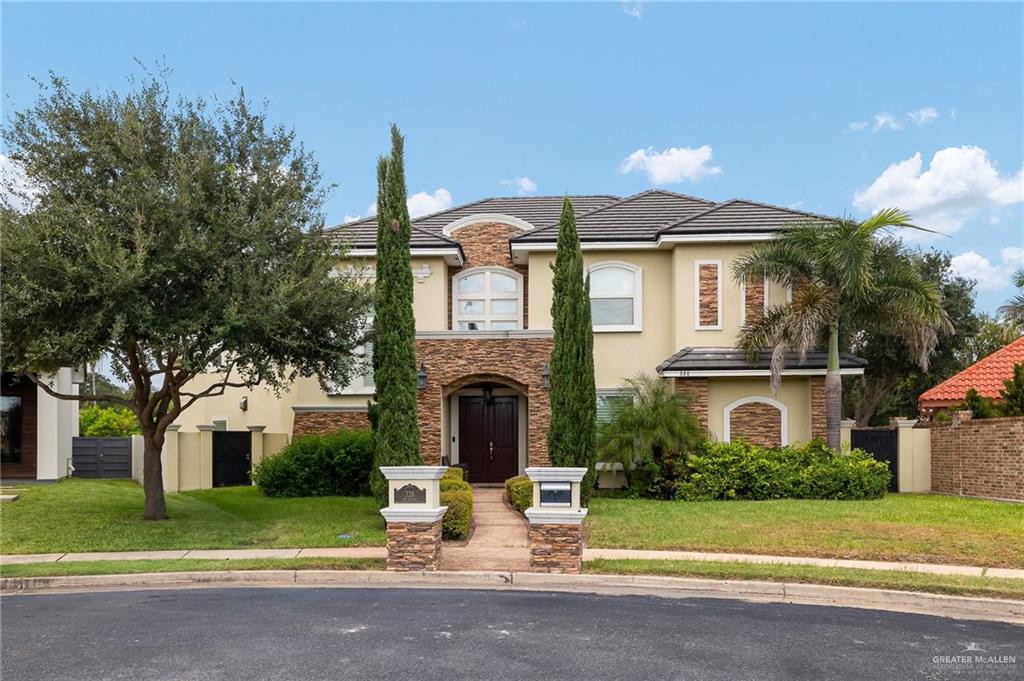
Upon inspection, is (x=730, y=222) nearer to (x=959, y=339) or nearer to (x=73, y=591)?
(x=73, y=591)

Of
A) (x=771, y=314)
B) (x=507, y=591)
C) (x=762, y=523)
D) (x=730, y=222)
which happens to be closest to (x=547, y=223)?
(x=730, y=222)

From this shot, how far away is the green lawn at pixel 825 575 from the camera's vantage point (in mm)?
9938

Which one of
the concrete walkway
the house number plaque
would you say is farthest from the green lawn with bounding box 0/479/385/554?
the house number plaque

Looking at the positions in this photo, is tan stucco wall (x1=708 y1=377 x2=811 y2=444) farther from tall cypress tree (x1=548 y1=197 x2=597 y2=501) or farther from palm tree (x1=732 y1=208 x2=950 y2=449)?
tall cypress tree (x1=548 y1=197 x2=597 y2=501)

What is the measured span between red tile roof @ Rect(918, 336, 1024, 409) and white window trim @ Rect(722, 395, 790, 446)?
19.8 ft

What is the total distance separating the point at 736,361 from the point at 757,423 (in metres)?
1.72

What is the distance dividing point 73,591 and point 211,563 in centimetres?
178

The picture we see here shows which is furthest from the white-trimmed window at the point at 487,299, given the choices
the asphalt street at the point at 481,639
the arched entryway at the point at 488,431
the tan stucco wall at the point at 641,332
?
the asphalt street at the point at 481,639

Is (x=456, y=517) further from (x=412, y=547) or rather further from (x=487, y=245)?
(x=487, y=245)

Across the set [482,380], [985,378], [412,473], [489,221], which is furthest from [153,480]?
[985,378]

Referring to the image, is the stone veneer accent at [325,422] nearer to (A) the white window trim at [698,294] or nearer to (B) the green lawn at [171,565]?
(A) the white window trim at [698,294]

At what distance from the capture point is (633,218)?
2264cm

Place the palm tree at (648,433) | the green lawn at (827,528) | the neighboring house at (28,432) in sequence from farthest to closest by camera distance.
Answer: the neighboring house at (28,432), the palm tree at (648,433), the green lawn at (827,528)

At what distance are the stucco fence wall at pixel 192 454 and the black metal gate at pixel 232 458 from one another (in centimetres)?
17
